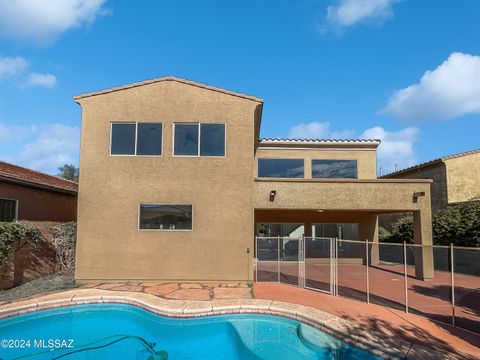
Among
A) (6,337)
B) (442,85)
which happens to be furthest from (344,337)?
(442,85)

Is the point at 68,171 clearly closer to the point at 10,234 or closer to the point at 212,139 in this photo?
the point at 10,234

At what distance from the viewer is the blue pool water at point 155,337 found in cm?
828

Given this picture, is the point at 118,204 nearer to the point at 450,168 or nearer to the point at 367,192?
the point at 367,192

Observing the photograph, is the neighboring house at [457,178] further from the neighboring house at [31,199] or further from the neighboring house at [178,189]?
the neighboring house at [31,199]

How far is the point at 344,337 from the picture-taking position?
8.43 meters

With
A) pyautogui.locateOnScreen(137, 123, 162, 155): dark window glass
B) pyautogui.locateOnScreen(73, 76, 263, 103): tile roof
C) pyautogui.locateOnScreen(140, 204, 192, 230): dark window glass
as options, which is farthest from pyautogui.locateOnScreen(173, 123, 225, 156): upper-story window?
pyautogui.locateOnScreen(140, 204, 192, 230): dark window glass

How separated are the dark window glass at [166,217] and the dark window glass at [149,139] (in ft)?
7.57

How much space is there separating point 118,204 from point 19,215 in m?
4.77

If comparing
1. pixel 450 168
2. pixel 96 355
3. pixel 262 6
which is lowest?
pixel 96 355

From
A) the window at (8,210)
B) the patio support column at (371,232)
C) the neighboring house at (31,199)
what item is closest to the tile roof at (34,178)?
the neighboring house at (31,199)

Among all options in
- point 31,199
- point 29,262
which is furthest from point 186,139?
point 29,262

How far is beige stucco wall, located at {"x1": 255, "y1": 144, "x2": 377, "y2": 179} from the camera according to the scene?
76.0ft

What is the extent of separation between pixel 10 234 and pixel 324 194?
12672mm

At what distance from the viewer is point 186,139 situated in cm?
1512
